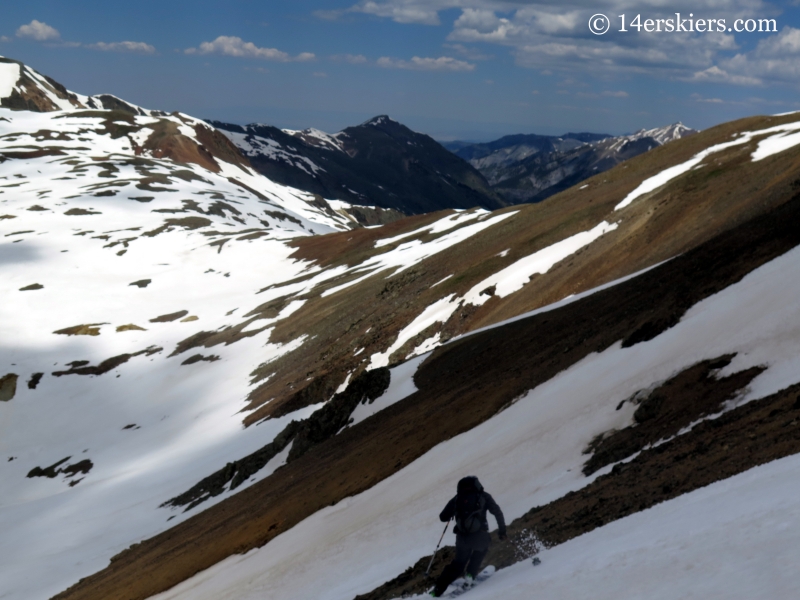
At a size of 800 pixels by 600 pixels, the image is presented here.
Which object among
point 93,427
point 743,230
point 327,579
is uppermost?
point 93,427

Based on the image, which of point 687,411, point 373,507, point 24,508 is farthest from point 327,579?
point 24,508

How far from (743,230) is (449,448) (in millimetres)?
15876

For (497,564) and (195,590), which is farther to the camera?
(195,590)

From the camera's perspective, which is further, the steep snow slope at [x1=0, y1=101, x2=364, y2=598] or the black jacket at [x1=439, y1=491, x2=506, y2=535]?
the steep snow slope at [x1=0, y1=101, x2=364, y2=598]

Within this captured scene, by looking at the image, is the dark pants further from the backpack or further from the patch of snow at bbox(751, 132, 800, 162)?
the patch of snow at bbox(751, 132, 800, 162)

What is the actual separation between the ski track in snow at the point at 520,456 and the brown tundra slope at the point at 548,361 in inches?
7.4

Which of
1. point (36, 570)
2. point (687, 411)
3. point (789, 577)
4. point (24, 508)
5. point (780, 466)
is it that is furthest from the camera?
point (24, 508)

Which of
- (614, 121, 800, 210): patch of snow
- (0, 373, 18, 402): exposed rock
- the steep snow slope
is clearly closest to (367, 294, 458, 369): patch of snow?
the steep snow slope

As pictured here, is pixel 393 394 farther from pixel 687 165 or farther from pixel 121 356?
pixel 121 356

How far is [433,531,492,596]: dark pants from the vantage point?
12.7m

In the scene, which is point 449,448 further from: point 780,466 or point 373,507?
point 780,466

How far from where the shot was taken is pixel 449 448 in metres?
24.9

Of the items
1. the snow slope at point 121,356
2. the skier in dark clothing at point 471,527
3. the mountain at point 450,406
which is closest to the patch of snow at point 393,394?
the mountain at point 450,406

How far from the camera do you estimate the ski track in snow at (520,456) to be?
17.8m
